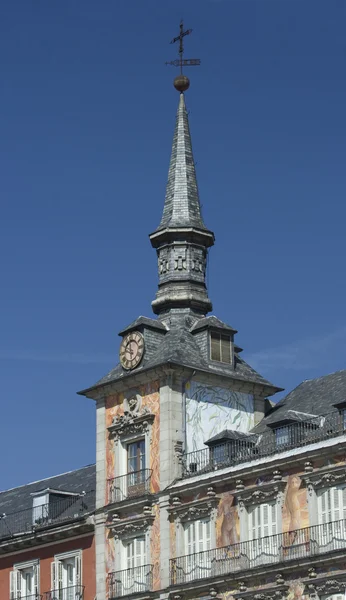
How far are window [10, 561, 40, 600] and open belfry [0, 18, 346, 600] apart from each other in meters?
0.09

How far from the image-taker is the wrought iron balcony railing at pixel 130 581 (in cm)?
6494

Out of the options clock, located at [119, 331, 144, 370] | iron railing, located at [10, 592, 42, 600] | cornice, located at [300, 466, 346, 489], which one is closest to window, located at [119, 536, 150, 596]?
iron railing, located at [10, 592, 42, 600]

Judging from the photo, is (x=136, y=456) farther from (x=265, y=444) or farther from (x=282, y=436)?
(x=282, y=436)

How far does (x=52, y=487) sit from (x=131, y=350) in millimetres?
12884

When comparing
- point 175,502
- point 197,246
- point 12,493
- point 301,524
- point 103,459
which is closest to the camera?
point 301,524

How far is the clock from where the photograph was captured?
6906 cm

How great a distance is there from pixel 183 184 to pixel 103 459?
49.9ft

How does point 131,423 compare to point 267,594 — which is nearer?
point 267,594

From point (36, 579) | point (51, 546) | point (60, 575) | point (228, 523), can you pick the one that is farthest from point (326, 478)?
point (36, 579)

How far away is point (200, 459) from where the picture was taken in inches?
2608

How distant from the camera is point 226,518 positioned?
62.3 metres

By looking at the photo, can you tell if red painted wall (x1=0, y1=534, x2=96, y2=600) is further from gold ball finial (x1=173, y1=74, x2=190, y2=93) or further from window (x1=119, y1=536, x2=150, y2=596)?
gold ball finial (x1=173, y1=74, x2=190, y2=93)

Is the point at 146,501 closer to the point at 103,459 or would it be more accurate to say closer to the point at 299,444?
the point at 103,459

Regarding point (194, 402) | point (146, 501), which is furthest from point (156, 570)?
point (194, 402)
